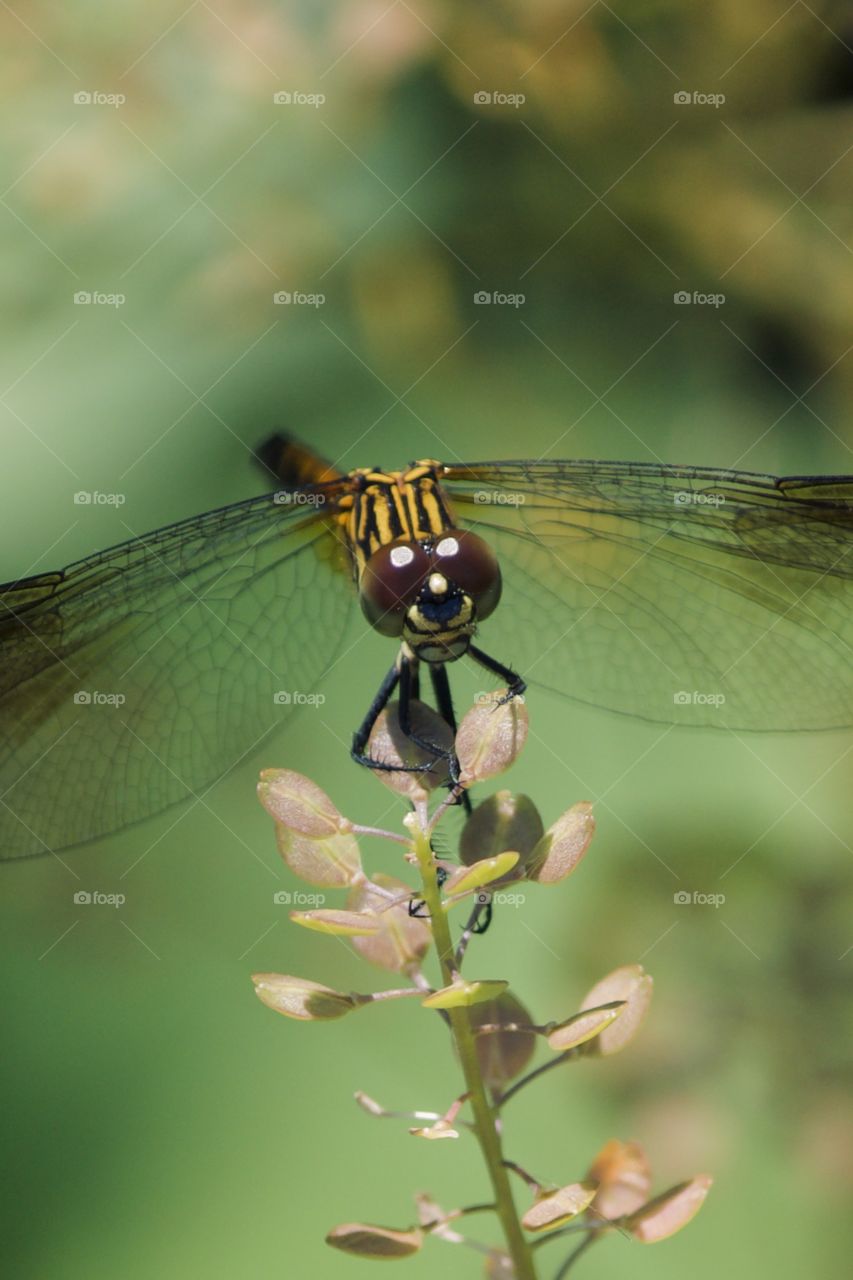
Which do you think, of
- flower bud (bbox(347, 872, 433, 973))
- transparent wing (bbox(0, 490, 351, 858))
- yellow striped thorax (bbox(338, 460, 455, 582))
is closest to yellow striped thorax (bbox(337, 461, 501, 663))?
yellow striped thorax (bbox(338, 460, 455, 582))

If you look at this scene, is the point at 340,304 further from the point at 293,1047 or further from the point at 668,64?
the point at 293,1047

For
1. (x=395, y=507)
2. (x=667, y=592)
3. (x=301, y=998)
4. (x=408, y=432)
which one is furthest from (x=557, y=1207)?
(x=408, y=432)

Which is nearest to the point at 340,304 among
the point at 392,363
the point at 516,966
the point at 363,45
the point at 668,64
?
the point at 392,363

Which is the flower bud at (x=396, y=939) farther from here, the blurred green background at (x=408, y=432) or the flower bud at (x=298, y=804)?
the blurred green background at (x=408, y=432)

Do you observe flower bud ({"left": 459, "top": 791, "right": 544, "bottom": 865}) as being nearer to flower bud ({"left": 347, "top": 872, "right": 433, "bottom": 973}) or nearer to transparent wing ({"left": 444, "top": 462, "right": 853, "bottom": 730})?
flower bud ({"left": 347, "top": 872, "right": 433, "bottom": 973})

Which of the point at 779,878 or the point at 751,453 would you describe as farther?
the point at 751,453

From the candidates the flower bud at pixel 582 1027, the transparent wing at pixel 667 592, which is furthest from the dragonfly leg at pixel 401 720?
the transparent wing at pixel 667 592
